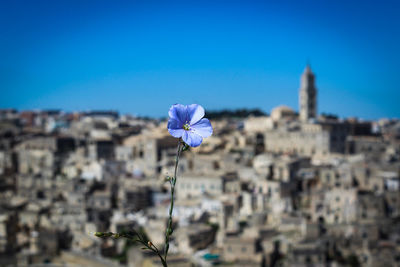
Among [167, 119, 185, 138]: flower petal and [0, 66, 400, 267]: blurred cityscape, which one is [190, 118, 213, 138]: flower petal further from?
[0, 66, 400, 267]: blurred cityscape

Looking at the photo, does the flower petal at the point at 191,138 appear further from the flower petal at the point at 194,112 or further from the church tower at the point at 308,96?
the church tower at the point at 308,96

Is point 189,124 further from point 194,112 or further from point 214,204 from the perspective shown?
point 214,204

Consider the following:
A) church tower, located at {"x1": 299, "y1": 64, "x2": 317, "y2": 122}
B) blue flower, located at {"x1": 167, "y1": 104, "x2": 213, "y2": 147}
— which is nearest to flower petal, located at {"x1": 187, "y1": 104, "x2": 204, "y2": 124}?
blue flower, located at {"x1": 167, "y1": 104, "x2": 213, "y2": 147}

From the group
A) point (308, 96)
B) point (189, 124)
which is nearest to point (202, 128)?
point (189, 124)

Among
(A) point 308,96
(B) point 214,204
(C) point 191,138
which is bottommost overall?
(B) point 214,204

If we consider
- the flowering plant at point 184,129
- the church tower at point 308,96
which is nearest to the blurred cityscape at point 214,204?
the church tower at point 308,96
